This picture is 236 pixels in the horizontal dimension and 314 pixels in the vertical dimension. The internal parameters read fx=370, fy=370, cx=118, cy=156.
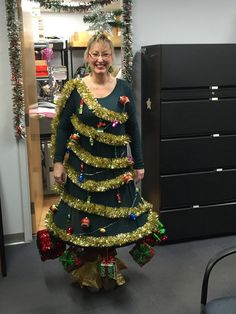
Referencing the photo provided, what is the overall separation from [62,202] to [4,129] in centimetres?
91

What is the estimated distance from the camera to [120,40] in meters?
2.99

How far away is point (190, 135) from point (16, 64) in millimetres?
1385

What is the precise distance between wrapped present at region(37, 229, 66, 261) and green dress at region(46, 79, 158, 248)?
0.10m

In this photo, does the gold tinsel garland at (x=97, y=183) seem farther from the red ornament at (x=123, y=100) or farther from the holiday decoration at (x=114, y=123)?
the red ornament at (x=123, y=100)

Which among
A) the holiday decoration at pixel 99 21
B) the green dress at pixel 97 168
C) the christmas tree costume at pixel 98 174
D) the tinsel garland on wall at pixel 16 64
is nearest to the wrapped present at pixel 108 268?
the christmas tree costume at pixel 98 174

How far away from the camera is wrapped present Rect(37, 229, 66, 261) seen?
2.28 meters

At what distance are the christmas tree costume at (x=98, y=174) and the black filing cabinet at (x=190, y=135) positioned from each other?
0.58 meters

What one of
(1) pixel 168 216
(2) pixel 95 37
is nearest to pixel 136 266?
(1) pixel 168 216

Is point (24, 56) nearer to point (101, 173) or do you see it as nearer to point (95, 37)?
point (95, 37)

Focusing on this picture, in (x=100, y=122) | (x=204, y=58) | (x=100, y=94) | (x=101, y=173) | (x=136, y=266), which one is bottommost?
(x=136, y=266)

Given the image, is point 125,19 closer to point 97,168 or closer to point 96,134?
point 96,134

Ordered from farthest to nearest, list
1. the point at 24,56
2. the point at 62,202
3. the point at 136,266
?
the point at 24,56
the point at 136,266
the point at 62,202

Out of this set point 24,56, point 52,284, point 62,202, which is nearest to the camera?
point 62,202

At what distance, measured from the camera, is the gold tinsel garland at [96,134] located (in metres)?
2.05
